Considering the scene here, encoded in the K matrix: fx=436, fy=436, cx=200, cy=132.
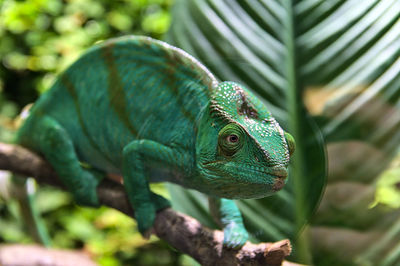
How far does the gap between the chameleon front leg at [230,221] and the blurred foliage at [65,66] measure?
1.13 metres

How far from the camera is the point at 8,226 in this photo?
6.35 ft

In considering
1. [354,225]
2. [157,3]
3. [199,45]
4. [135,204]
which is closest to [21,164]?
[135,204]

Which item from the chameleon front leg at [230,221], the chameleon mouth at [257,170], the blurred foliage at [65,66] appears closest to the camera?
the chameleon mouth at [257,170]

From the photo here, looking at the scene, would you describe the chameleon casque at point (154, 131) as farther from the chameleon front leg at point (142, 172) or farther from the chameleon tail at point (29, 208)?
the chameleon tail at point (29, 208)

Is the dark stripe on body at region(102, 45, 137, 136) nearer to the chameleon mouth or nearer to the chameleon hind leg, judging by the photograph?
the chameleon hind leg

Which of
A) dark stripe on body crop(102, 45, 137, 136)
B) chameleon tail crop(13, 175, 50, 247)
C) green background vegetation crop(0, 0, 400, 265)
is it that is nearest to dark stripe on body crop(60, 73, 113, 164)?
dark stripe on body crop(102, 45, 137, 136)

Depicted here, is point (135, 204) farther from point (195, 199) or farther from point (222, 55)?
point (222, 55)

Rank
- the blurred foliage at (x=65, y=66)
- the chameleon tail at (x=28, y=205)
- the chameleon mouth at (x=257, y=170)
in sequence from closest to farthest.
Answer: the chameleon mouth at (x=257, y=170)
the chameleon tail at (x=28, y=205)
the blurred foliage at (x=65, y=66)

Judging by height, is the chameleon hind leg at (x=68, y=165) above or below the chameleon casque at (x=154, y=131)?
below

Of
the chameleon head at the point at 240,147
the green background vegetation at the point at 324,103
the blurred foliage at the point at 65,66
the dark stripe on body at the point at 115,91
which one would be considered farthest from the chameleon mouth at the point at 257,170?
the blurred foliage at the point at 65,66

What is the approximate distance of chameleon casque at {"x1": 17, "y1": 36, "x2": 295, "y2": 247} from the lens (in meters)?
0.69

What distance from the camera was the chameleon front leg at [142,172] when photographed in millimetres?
843

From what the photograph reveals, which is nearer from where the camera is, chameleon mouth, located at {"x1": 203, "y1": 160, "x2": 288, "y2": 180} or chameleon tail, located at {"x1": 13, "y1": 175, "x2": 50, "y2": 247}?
chameleon mouth, located at {"x1": 203, "y1": 160, "x2": 288, "y2": 180}

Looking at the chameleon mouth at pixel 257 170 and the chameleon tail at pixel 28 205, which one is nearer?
the chameleon mouth at pixel 257 170
